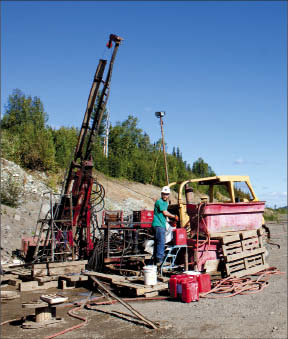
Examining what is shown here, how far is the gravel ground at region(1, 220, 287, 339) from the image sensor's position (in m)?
5.52

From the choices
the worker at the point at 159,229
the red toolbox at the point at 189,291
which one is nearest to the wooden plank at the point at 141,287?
the red toolbox at the point at 189,291

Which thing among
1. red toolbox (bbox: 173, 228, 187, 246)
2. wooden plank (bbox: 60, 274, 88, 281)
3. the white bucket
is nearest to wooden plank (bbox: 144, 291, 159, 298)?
the white bucket

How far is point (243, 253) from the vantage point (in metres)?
9.84

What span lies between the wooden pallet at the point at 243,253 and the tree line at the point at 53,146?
13.4m

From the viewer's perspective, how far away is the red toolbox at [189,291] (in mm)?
7250

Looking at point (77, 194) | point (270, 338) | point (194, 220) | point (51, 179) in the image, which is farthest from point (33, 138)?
point (270, 338)

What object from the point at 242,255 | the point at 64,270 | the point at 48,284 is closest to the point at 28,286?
the point at 48,284

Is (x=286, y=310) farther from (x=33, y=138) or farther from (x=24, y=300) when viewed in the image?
(x=33, y=138)

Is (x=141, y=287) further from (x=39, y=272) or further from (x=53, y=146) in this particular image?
(x=53, y=146)

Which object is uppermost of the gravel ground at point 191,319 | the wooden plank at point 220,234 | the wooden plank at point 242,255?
the wooden plank at point 220,234

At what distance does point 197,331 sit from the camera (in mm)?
5594

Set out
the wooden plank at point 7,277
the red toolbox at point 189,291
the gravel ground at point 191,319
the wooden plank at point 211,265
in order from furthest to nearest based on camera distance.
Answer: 1. the wooden plank at point 7,277
2. the wooden plank at point 211,265
3. the red toolbox at point 189,291
4. the gravel ground at point 191,319

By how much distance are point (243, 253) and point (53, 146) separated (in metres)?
23.7

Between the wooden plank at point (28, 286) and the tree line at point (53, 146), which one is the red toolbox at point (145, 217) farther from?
the tree line at point (53, 146)
